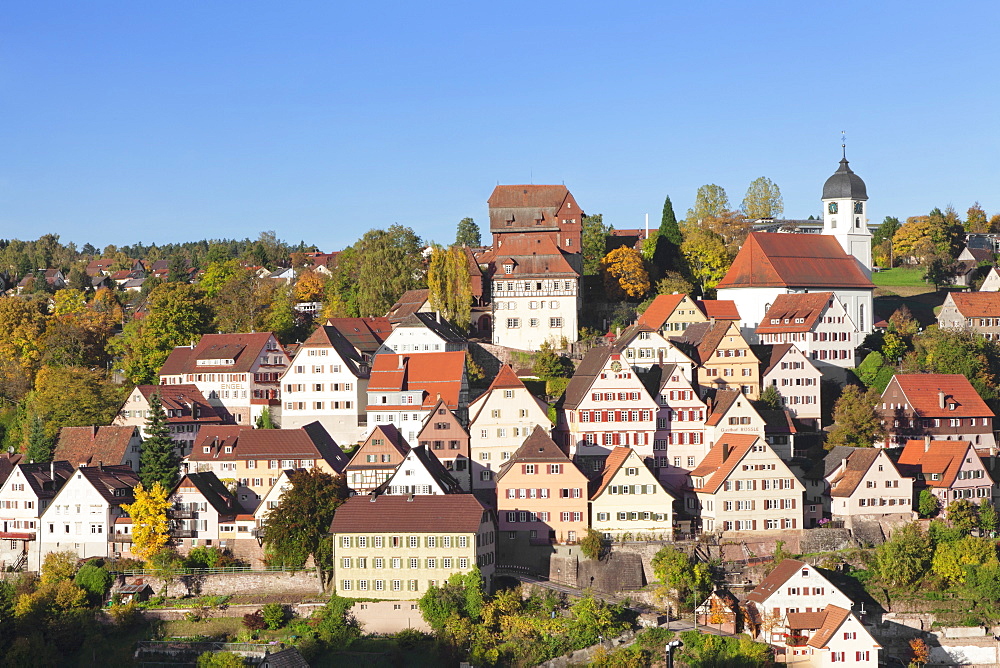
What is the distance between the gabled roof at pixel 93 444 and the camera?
232ft

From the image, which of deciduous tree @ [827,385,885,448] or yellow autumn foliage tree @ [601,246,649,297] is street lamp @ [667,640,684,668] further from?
yellow autumn foliage tree @ [601,246,649,297]

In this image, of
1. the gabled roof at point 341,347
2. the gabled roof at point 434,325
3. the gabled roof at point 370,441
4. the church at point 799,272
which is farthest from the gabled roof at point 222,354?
the church at point 799,272

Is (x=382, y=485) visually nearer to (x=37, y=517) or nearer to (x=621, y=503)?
(x=621, y=503)

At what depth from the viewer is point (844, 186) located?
93.0 m

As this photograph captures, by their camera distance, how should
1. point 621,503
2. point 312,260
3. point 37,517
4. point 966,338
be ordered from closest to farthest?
1. point 621,503
2. point 37,517
3. point 966,338
4. point 312,260

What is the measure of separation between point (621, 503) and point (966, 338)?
2736cm

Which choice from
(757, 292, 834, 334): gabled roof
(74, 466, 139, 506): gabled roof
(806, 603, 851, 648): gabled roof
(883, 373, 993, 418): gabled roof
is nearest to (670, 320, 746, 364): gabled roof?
(757, 292, 834, 334): gabled roof

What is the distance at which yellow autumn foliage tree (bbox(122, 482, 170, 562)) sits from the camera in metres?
63.7

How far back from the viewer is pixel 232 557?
2525 inches

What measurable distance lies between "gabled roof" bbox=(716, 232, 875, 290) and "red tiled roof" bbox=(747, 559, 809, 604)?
26999mm

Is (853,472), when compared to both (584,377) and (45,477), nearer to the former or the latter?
(584,377)

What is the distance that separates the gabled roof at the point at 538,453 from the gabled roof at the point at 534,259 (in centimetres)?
1948

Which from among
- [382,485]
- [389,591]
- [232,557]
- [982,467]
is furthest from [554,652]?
[982,467]

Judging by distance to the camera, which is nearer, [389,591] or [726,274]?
[389,591]
